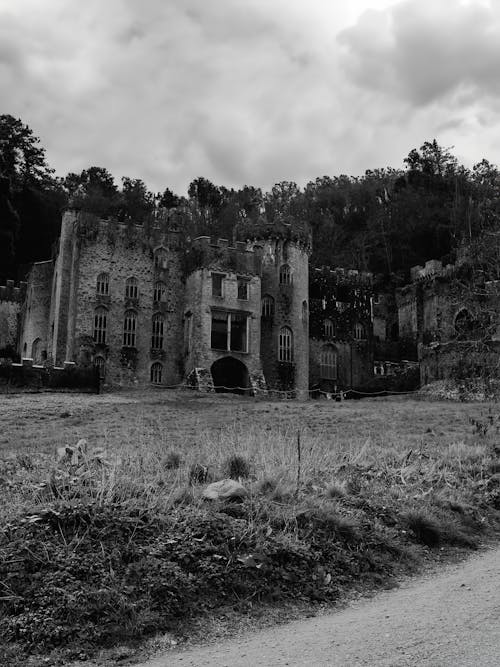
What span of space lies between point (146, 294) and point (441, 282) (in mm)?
24049

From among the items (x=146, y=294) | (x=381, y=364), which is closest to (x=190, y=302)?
(x=146, y=294)

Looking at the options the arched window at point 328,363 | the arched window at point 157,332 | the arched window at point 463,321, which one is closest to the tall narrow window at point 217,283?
the arched window at point 157,332

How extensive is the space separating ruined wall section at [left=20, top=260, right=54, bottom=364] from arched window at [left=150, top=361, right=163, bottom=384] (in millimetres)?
7861

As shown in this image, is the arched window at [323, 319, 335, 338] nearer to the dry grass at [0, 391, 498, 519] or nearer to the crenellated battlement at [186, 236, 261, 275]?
the crenellated battlement at [186, 236, 261, 275]

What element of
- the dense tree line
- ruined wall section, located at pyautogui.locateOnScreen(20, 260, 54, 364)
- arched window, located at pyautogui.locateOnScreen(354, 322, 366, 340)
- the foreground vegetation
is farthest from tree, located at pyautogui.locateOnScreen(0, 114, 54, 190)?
the foreground vegetation

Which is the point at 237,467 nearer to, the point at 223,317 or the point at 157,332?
the point at 223,317

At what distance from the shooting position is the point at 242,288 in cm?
4900

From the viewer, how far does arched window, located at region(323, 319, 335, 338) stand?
185 feet

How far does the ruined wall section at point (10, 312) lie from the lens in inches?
2165

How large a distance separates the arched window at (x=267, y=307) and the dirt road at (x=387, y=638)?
43178 mm

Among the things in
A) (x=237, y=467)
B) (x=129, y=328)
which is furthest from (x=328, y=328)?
(x=237, y=467)

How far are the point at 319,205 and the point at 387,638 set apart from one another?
73880 millimetres

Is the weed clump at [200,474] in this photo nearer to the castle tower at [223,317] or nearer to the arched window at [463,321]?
the castle tower at [223,317]

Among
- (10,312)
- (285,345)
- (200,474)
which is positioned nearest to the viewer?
(200,474)
